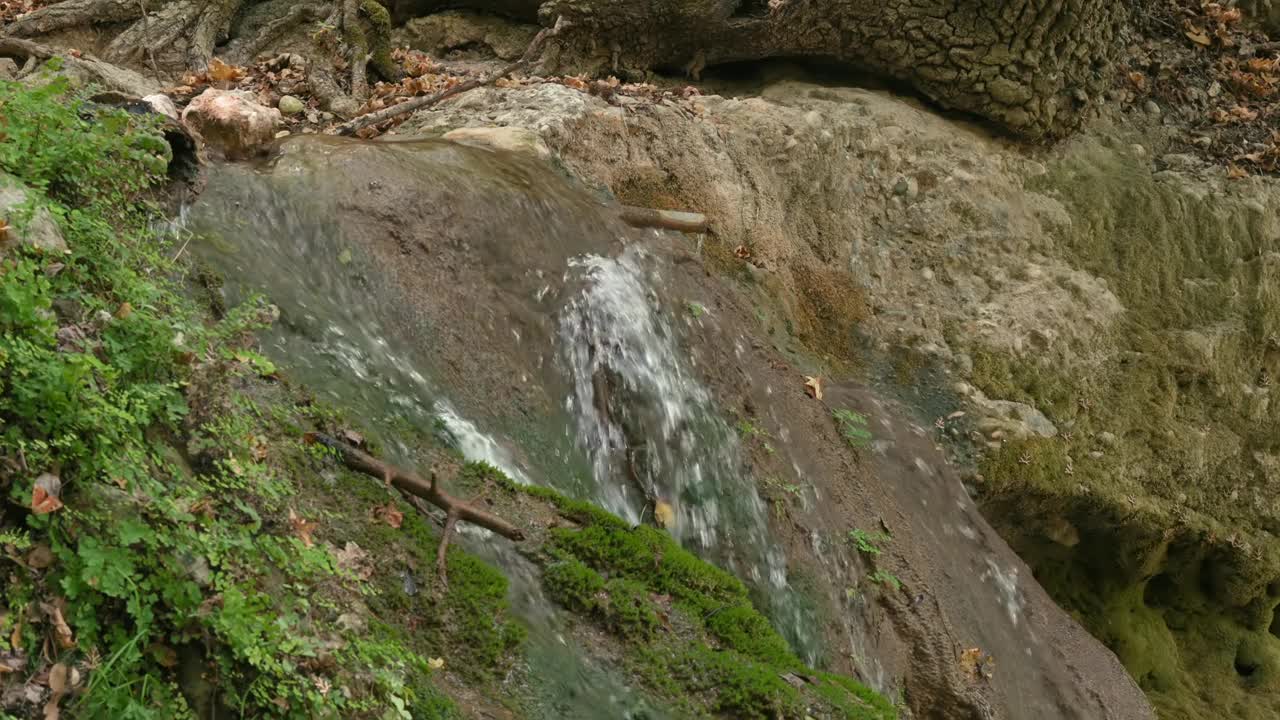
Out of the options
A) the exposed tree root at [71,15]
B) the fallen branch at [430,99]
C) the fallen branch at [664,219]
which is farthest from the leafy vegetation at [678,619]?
the exposed tree root at [71,15]

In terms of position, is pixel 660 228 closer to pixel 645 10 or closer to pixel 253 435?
pixel 645 10

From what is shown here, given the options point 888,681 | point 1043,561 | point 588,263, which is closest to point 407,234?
point 588,263

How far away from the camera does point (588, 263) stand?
592 centimetres

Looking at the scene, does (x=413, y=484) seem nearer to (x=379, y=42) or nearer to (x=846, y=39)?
(x=379, y=42)

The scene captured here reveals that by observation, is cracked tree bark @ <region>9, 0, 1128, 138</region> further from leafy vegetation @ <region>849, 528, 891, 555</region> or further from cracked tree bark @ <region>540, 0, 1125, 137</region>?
leafy vegetation @ <region>849, 528, 891, 555</region>

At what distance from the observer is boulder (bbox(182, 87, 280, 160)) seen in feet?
17.3

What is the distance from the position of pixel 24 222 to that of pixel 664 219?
4.43 metres

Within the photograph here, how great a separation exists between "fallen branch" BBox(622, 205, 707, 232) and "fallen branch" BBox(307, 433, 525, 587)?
336 centimetres

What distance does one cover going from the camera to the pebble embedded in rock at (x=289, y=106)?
742 centimetres

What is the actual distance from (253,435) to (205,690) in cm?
100

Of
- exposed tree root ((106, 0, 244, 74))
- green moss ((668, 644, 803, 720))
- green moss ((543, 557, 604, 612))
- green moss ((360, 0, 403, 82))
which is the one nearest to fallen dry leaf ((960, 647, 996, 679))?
green moss ((668, 644, 803, 720))

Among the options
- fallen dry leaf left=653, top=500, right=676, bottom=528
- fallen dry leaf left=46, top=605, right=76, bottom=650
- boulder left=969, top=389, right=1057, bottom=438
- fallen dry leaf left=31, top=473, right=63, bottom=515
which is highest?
fallen dry leaf left=31, top=473, right=63, bottom=515

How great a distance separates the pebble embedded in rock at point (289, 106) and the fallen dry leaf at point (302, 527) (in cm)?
499

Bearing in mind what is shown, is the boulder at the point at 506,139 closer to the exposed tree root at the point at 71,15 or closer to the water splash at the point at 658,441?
the water splash at the point at 658,441
